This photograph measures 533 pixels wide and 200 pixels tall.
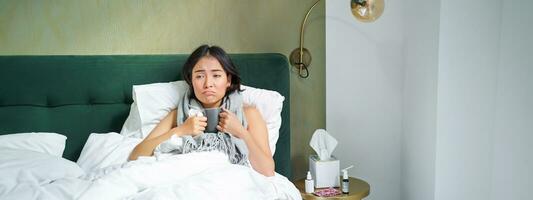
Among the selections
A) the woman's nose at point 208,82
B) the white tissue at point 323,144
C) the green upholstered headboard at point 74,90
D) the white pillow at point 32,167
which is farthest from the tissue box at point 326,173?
the white pillow at point 32,167

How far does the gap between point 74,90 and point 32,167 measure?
1.58 ft

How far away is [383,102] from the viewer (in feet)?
7.79

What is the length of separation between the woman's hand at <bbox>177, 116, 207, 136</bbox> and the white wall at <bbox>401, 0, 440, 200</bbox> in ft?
3.41

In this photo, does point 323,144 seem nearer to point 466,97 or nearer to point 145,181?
point 466,97

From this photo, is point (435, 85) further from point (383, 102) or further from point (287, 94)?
point (287, 94)

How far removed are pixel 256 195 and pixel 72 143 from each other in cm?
95

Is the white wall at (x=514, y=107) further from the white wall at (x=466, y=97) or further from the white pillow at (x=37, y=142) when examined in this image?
the white pillow at (x=37, y=142)

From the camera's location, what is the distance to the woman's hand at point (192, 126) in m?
1.75

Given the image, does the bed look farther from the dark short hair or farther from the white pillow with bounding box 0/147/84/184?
the white pillow with bounding box 0/147/84/184

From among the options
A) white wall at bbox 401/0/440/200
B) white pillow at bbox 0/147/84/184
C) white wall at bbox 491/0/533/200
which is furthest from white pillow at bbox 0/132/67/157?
white wall at bbox 491/0/533/200

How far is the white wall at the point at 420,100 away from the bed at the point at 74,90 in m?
1.15

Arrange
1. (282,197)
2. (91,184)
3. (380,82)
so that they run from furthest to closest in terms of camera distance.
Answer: (380,82) → (282,197) → (91,184)

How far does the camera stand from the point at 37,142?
1.74 metres

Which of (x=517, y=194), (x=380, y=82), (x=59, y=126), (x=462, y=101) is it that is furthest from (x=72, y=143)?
(x=517, y=194)
